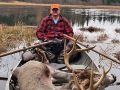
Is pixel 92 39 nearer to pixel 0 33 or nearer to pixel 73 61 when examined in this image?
pixel 0 33

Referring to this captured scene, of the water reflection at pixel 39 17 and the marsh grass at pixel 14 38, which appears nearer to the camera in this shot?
the marsh grass at pixel 14 38

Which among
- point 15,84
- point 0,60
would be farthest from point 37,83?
point 0,60

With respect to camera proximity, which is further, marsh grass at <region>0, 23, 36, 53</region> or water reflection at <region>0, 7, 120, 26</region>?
water reflection at <region>0, 7, 120, 26</region>

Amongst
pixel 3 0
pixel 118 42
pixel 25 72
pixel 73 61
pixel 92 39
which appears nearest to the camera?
pixel 25 72

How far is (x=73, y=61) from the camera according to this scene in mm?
9289

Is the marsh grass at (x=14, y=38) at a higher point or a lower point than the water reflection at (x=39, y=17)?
higher

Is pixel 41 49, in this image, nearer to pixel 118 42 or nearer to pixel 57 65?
pixel 57 65

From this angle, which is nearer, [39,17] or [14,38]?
[14,38]

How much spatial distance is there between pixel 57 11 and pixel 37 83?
3613mm

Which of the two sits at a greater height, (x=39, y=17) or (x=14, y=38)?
(x=14, y=38)

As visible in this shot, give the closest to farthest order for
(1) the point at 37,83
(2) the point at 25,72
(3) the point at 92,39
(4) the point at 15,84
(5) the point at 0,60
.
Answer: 1. (1) the point at 37,83
2. (2) the point at 25,72
3. (4) the point at 15,84
4. (5) the point at 0,60
5. (3) the point at 92,39

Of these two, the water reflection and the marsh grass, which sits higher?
the marsh grass

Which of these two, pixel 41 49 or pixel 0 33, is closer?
pixel 41 49

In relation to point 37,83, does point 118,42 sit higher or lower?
lower
